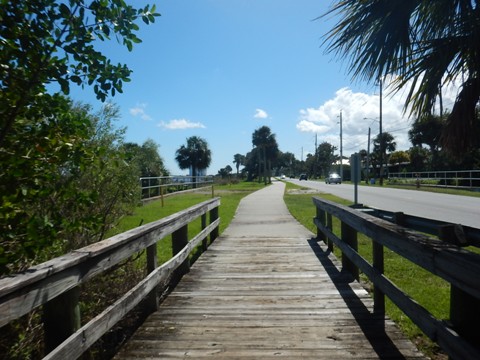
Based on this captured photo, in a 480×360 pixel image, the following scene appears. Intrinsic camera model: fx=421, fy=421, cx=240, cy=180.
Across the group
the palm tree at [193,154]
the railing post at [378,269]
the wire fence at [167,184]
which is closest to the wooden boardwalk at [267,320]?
the railing post at [378,269]

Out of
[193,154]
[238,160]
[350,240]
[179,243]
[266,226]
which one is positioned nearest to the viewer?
[350,240]

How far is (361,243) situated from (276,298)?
5.45m

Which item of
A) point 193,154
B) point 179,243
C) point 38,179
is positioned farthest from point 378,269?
point 193,154

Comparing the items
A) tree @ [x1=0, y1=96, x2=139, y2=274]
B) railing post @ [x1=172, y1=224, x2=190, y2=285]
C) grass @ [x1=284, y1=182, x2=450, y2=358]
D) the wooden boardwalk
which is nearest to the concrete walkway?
grass @ [x1=284, y1=182, x2=450, y2=358]

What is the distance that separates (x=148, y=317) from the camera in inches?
180

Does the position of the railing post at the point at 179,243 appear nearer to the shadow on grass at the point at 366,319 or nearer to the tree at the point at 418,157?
the shadow on grass at the point at 366,319

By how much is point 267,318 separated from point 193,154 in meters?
84.7

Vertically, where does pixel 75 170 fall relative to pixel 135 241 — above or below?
above

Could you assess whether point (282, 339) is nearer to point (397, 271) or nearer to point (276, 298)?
point (276, 298)

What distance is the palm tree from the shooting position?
88.4 m

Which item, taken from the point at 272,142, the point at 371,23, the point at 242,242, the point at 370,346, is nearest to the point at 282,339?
the point at 370,346

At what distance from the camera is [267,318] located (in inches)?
176

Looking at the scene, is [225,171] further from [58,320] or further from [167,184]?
[58,320]

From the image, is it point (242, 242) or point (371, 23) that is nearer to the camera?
point (371, 23)
